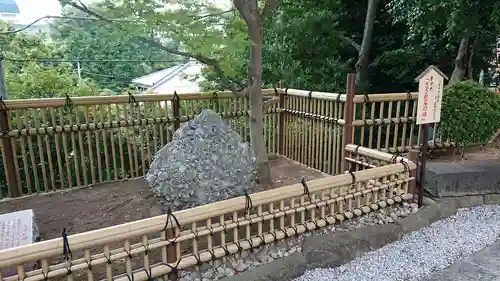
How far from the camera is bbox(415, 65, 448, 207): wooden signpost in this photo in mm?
3187

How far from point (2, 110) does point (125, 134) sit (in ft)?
4.23

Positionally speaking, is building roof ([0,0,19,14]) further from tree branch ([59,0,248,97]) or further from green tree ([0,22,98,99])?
tree branch ([59,0,248,97])

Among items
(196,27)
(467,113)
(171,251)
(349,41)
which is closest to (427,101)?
(467,113)

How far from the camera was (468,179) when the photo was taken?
11.9ft

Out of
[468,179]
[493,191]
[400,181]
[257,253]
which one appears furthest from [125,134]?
[493,191]

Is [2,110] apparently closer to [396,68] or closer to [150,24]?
[150,24]

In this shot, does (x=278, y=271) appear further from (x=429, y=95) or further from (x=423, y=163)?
(x=429, y=95)

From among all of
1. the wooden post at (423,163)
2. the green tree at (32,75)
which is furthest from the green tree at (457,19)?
the green tree at (32,75)

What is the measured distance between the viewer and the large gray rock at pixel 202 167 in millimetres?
3037

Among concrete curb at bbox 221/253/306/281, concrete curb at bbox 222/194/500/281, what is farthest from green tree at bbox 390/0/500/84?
concrete curb at bbox 221/253/306/281

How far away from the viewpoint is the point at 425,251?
2891 mm

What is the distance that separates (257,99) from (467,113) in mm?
2302

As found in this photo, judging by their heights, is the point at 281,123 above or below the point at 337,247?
above

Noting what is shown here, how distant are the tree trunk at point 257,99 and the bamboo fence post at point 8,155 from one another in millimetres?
2374
